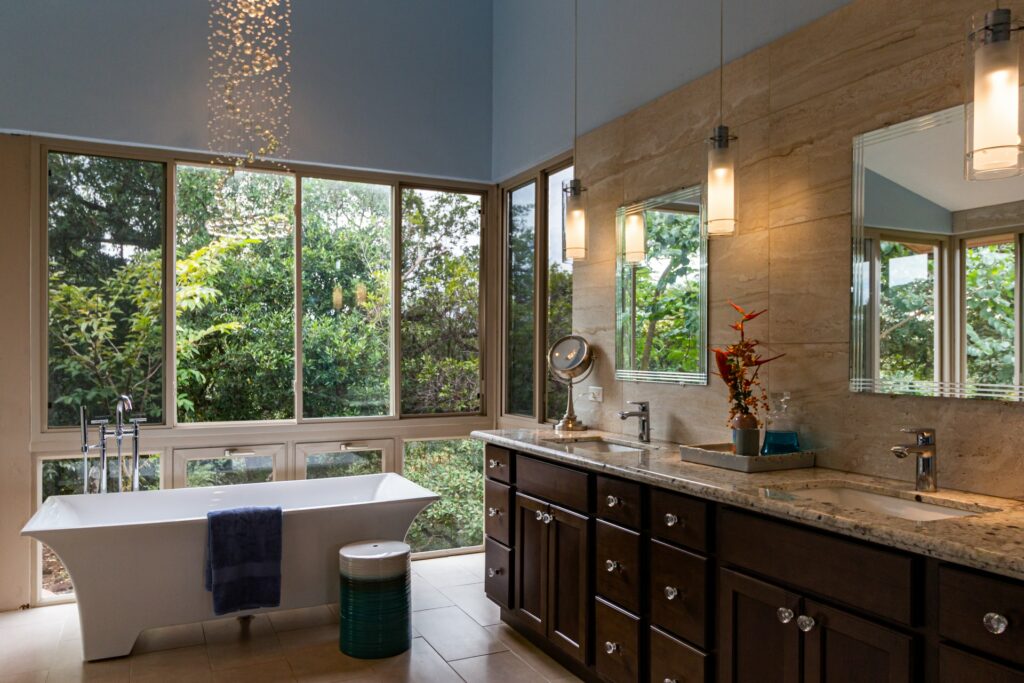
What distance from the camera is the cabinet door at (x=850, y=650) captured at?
1.66m

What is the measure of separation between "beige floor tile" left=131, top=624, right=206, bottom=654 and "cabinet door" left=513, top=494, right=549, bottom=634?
1467 millimetres

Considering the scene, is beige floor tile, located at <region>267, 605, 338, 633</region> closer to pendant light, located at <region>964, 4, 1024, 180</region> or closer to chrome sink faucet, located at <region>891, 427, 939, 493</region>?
chrome sink faucet, located at <region>891, 427, 939, 493</region>

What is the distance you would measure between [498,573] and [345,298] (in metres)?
1.98

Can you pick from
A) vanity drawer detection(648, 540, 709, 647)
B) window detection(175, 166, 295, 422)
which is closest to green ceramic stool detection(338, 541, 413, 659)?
vanity drawer detection(648, 540, 709, 647)

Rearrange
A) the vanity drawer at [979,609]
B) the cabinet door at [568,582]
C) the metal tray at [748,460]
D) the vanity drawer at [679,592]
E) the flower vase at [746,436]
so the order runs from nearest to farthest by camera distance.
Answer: the vanity drawer at [979,609]
the vanity drawer at [679,592]
the metal tray at [748,460]
the flower vase at [746,436]
the cabinet door at [568,582]

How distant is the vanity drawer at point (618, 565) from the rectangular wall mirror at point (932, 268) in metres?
0.90

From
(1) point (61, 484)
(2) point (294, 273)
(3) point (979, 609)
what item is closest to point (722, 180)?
(3) point (979, 609)

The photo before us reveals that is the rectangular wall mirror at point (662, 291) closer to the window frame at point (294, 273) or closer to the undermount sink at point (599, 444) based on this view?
the undermount sink at point (599, 444)

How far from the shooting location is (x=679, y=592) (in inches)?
93.2

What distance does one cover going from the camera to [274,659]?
3.28 meters

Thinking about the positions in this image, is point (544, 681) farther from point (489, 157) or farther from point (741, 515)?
point (489, 157)

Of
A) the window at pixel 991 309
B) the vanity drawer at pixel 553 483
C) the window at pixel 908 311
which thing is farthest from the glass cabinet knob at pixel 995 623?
the vanity drawer at pixel 553 483

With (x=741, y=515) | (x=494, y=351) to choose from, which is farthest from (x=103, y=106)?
(x=741, y=515)

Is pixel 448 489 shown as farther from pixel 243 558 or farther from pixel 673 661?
pixel 673 661
